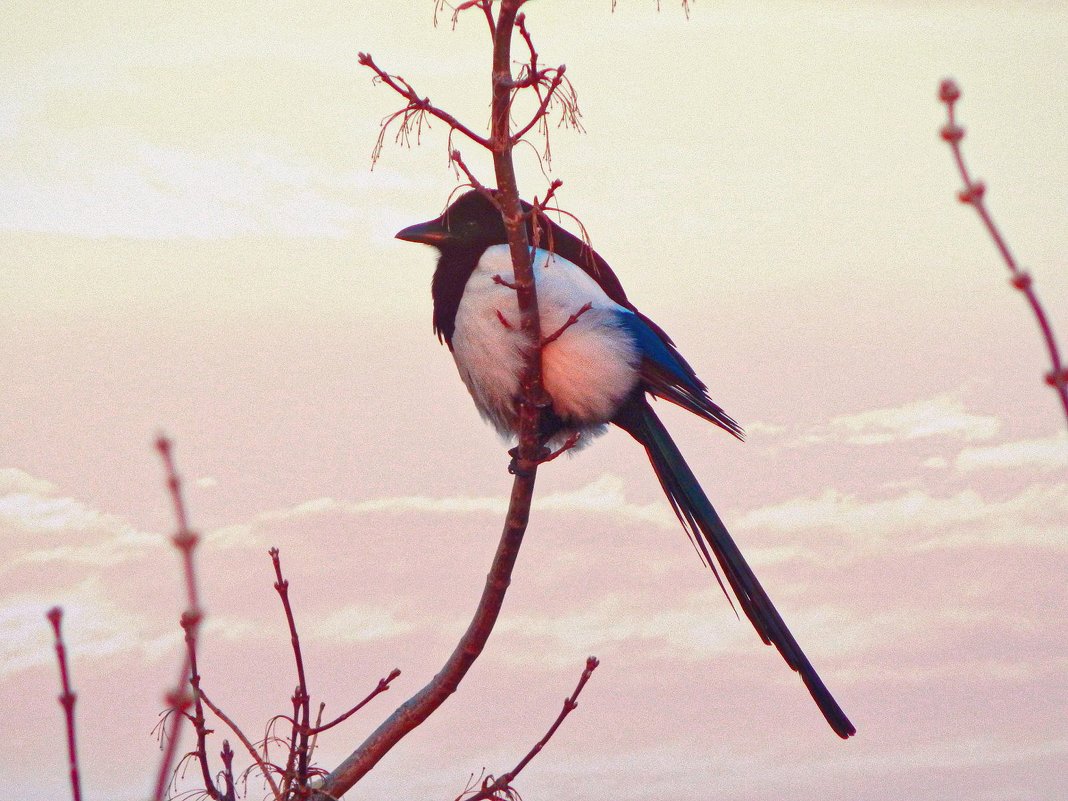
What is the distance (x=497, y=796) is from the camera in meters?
2.44

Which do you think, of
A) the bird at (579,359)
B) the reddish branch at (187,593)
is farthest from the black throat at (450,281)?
the reddish branch at (187,593)

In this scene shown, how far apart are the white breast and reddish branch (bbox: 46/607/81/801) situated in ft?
6.43

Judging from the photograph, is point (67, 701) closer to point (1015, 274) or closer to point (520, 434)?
point (1015, 274)

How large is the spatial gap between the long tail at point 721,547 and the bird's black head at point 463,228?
2.22 feet

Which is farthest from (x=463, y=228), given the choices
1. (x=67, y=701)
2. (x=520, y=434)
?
(x=67, y=701)

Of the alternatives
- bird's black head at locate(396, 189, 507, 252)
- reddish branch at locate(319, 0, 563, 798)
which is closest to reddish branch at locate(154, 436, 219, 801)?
reddish branch at locate(319, 0, 563, 798)

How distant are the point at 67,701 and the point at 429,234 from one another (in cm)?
255

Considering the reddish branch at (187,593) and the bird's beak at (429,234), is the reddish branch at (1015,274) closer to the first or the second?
the reddish branch at (187,593)

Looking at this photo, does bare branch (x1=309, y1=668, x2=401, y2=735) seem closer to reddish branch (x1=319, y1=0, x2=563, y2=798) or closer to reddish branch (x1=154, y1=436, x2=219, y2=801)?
reddish branch (x1=319, y1=0, x2=563, y2=798)

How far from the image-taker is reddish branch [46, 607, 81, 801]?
3.20 ft

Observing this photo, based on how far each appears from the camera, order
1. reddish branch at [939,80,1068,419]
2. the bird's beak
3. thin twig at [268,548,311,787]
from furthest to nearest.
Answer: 1. the bird's beak
2. thin twig at [268,548,311,787]
3. reddish branch at [939,80,1068,419]

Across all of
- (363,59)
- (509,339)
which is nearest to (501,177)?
(363,59)

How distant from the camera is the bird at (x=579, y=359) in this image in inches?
119

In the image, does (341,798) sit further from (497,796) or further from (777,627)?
(777,627)
